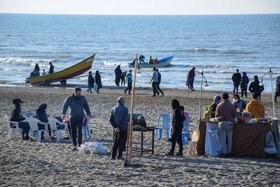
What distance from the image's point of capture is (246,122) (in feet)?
27.5

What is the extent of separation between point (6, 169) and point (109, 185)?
2.08 metres

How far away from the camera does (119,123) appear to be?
26.1 ft

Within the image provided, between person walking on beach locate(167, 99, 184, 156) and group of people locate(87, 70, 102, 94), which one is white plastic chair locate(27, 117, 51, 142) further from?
group of people locate(87, 70, 102, 94)

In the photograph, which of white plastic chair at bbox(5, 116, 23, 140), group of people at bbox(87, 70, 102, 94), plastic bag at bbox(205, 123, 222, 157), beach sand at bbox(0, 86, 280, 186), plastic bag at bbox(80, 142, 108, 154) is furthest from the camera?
group of people at bbox(87, 70, 102, 94)

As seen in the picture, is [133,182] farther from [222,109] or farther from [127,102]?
[127,102]

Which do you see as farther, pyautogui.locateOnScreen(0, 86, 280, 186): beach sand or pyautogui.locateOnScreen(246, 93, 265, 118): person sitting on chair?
pyautogui.locateOnScreen(246, 93, 265, 118): person sitting on chair

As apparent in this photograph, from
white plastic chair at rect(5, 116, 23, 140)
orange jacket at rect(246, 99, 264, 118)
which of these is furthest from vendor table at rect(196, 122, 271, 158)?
white plastic chair at rect(5, 116, 23, 140)

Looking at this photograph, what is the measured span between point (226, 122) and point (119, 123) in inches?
84.5

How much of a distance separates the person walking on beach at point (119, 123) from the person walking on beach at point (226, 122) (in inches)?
75.5

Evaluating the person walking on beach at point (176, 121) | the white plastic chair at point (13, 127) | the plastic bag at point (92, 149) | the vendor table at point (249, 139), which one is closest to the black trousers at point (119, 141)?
the plastic bag at point (92, 149)

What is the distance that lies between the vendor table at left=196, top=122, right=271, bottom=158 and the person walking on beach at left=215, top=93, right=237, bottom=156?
0.34 ft

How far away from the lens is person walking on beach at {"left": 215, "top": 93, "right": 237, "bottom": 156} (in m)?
8.22

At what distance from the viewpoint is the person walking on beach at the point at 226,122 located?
27.0 ft

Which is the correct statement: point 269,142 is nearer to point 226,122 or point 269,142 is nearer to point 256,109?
point 226,122
